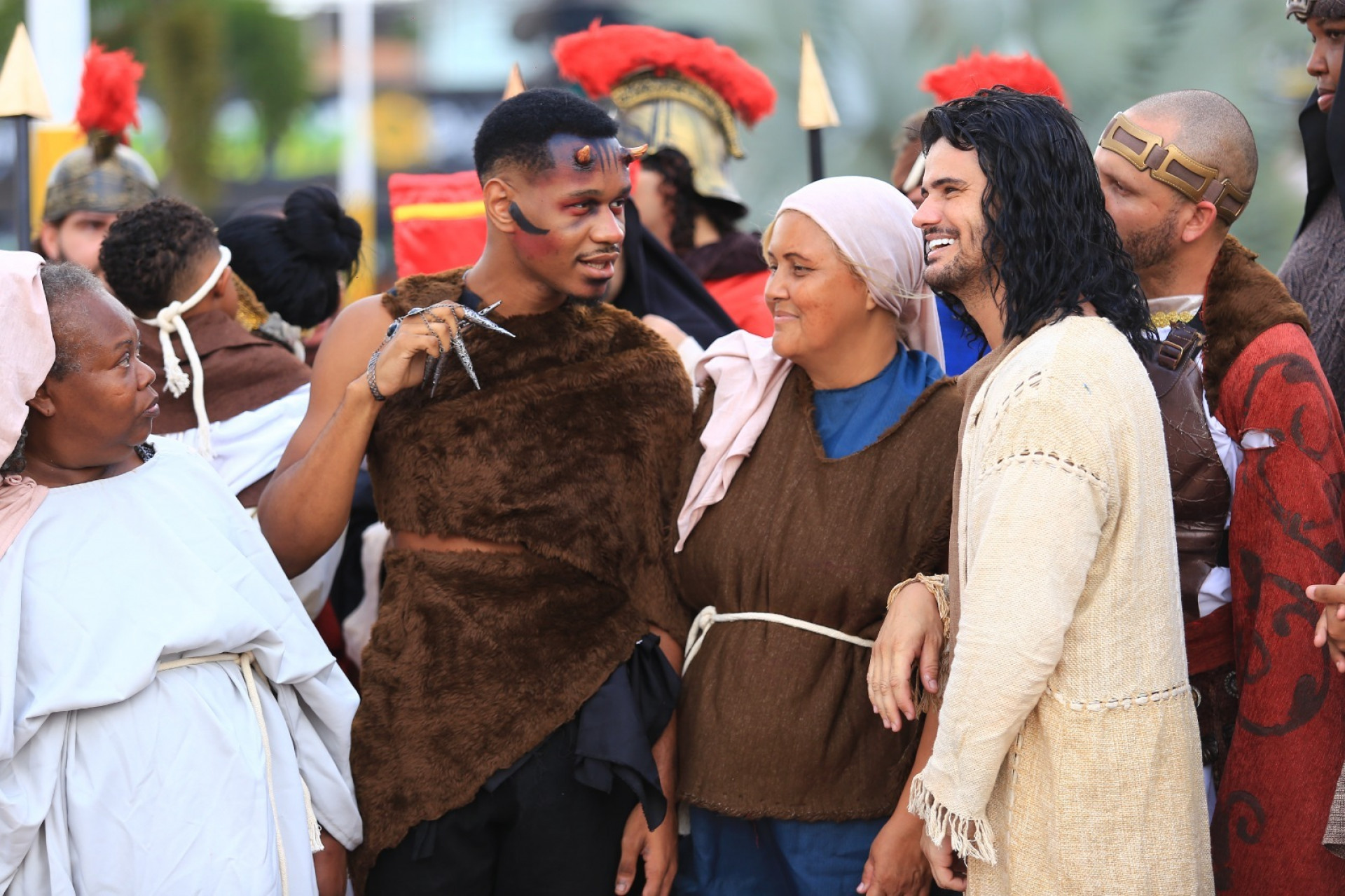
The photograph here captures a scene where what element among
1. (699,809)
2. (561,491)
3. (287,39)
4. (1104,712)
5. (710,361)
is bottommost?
(699,809)

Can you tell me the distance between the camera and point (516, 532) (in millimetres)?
2932

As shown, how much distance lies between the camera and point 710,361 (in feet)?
10.4

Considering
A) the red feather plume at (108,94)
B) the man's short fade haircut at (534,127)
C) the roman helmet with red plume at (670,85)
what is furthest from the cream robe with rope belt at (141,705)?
the red feather plume at (108,94)

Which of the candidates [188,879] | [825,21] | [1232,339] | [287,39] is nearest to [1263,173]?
[825,21]

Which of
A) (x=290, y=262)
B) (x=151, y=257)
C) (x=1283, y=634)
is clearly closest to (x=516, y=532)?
(x=151, y=257)

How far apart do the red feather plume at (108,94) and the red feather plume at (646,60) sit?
5.46ft

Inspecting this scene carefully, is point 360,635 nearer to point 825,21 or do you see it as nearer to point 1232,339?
point 1232,339

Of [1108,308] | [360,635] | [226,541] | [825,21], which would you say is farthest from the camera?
[825,21]

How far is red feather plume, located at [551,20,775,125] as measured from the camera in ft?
17.1

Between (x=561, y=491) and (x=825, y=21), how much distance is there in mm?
12442

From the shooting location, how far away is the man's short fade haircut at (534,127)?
3090 millimetres

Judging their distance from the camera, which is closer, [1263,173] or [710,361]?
[710,361]

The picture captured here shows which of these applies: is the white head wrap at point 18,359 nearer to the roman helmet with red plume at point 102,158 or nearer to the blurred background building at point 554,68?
the roman helmet with red plume at point 102,158

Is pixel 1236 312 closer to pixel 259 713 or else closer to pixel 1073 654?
pixel 1073 654
